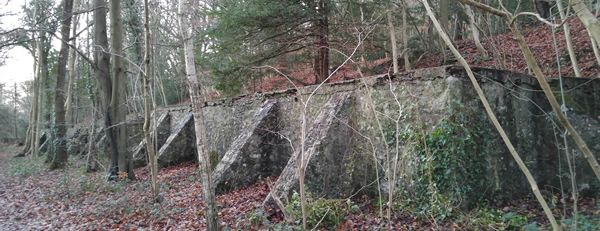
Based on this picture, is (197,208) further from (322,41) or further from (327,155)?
(322,41)

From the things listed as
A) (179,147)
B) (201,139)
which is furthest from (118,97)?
(201,139)

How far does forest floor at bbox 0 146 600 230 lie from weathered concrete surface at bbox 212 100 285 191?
0.74 ft

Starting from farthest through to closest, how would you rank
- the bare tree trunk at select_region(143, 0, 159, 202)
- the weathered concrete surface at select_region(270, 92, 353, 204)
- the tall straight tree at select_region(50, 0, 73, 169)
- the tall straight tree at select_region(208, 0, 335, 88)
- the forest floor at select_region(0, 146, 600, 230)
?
the tall straight tree at select_region(50, 0, 73, 169) → the tall straight tree at select_region(208, 0, 335, 88) → the bare tree trunk at select_region(143, 0, 159, 202) → the weathered concrete surface at select_region(270, 92, 353, 204) → the forest floor at select_region(0, 146, 600, 230)

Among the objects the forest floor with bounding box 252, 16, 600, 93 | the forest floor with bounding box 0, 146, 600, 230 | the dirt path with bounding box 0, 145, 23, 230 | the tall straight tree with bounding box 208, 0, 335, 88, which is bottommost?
the dirt path with bounding box 0, 145, 23, 230

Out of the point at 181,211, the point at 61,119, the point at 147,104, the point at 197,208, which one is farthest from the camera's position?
the point at 61,119

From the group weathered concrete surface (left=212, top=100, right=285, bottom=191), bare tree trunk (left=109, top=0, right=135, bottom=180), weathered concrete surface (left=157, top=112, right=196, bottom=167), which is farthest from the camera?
weathered concrete surface (left=157, top=112, right=196, bottom=167)

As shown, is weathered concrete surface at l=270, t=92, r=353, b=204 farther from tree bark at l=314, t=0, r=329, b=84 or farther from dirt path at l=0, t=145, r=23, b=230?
dirt path at l=0, t=145, r=23, b=230

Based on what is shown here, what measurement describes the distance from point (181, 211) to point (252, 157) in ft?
5.20

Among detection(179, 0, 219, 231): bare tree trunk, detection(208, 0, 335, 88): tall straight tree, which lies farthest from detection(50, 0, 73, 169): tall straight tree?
detection(179, 0, 219, 231): bare tree trunk

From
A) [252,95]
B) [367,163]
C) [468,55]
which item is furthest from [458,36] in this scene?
[367,163]

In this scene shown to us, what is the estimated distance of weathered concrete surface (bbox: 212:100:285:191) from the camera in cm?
619

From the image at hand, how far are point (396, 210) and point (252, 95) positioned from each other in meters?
4.46

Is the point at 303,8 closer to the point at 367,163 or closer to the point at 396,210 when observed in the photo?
the point at 367,163

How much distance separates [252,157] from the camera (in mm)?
6418
